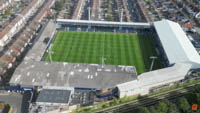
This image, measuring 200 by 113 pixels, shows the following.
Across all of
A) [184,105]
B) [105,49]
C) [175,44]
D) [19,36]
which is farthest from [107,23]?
[184,105]

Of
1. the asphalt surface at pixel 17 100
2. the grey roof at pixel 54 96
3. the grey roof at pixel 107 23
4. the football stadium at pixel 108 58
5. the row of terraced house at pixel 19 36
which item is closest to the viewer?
the grey roof at pixel 54 96

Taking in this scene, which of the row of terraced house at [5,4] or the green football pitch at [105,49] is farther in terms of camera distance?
the row of terraced house at [5,4]

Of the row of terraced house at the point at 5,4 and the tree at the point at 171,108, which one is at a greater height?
the row of terraced house at the point at 5,4

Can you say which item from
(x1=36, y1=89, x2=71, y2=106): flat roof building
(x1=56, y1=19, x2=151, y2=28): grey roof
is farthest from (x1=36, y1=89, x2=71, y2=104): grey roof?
(x1=56, y1=19, x2=151, y2=28): grey roof

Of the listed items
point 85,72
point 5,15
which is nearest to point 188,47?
point 85,72

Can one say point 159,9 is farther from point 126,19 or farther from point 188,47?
point 188,47

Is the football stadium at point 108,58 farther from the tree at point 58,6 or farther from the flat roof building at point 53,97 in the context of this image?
the tree at point 58,6

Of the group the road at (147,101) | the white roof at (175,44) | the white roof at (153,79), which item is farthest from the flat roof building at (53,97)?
the white roof at (175,44)

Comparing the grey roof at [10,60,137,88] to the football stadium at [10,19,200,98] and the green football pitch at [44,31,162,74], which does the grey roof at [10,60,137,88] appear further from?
the green football pitch at [44,31,162,74]

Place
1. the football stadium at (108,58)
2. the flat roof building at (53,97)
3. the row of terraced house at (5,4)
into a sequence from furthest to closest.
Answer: the row of terraced house at (5,4) → the football stadium at (108,58) → the flat roof building at (53,97)
